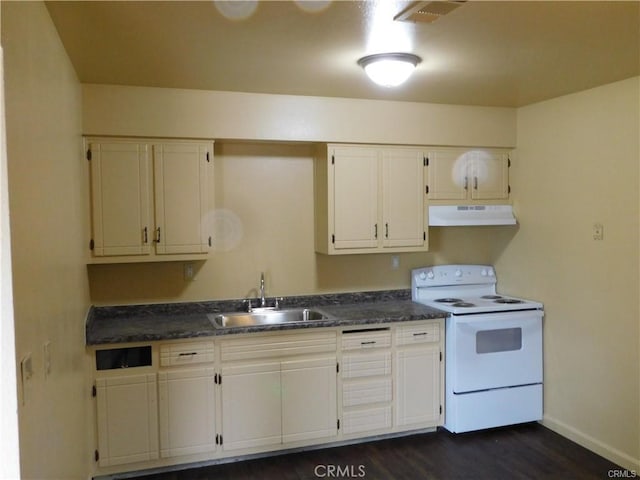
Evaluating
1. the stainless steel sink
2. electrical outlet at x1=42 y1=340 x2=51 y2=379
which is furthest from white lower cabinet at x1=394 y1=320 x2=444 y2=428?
electrical outlet at x1=42 y1=340 x2=51 y2=379

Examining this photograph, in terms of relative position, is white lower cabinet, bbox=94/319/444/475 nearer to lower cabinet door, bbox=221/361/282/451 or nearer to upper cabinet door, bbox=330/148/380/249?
lower cabinet door, bbox=221/361/282/451

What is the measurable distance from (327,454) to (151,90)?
2.59 meters

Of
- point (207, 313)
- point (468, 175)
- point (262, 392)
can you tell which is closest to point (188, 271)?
point (207, 313)

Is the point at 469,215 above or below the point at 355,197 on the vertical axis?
below

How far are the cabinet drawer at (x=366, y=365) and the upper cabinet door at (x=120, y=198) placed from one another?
1509 millimetres

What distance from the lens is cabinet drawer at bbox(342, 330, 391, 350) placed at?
3.57 meters

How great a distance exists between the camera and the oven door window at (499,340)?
150 inches

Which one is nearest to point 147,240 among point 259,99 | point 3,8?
point 259,99

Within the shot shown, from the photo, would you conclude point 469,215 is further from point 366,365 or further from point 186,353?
point 186,353

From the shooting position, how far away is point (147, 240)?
343 cm

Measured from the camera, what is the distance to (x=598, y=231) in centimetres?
346

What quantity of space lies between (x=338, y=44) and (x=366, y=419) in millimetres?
2430

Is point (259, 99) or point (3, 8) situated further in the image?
point (259, 99)

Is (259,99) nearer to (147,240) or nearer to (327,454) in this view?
(147,240)
